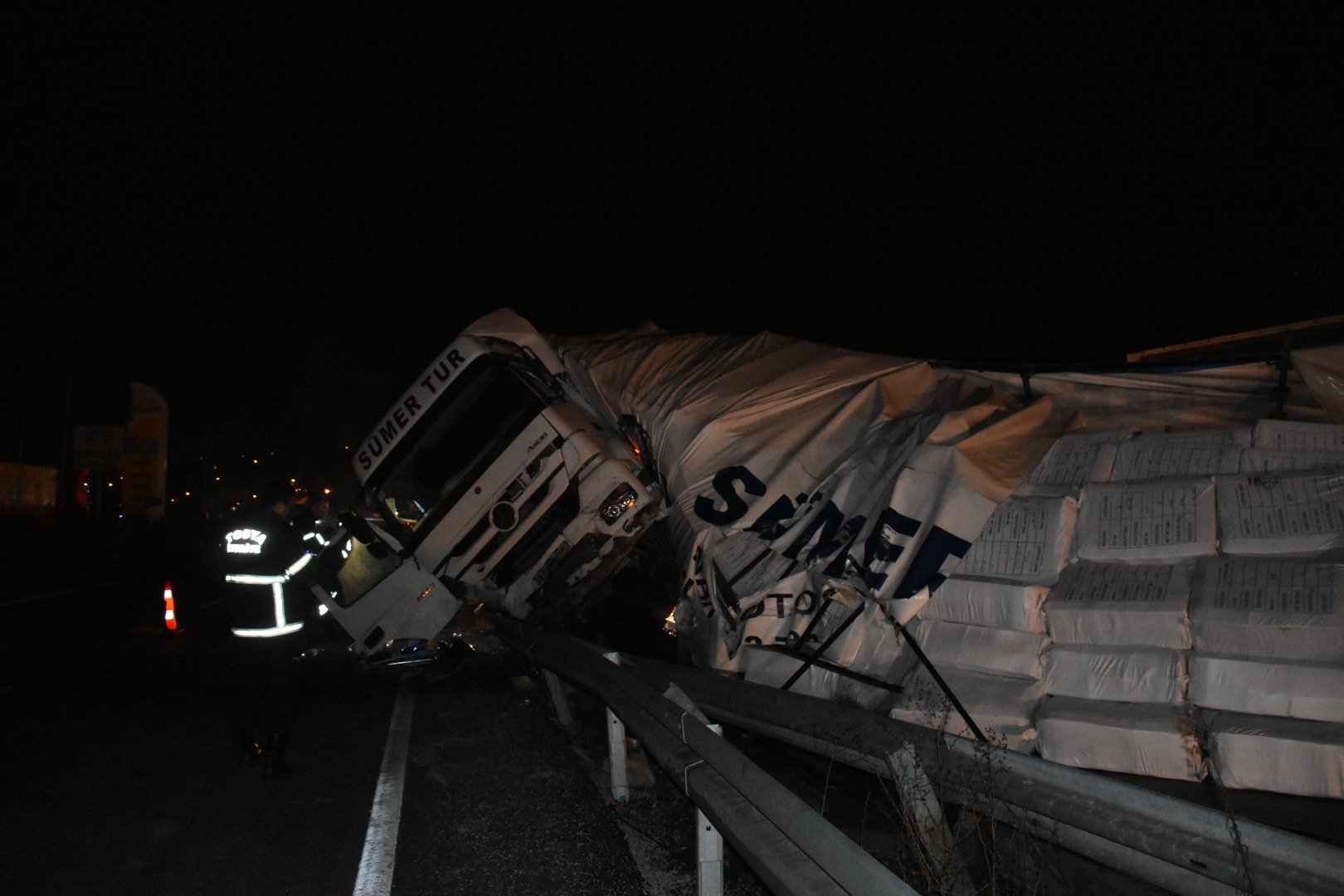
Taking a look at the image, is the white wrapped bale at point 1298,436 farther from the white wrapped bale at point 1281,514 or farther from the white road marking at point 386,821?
the white road marking at point 386,821

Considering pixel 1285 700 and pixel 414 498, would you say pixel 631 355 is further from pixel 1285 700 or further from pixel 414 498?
pixel 1285 700

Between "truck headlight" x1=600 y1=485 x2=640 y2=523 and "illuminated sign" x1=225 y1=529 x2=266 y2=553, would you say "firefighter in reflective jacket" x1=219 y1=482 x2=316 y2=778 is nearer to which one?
"illuminated sign" x1=225 y1=529 x2=266 y2=553

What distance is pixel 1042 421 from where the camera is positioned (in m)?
5.14

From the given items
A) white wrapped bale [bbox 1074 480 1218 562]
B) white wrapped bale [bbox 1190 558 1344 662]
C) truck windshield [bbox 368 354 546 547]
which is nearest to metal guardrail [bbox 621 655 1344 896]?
white wrapped bale [bbox 1190 558 1344 662]

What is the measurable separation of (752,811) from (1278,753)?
202 cm

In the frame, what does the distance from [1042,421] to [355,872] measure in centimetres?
415

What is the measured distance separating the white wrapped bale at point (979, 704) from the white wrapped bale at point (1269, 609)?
0.74m

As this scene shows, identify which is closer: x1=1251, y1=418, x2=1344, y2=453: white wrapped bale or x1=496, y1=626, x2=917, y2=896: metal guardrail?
x1=496, y1=626, x2=917, y2=896: metal guardrail

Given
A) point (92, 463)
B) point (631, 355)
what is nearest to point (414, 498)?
point (631, 355)

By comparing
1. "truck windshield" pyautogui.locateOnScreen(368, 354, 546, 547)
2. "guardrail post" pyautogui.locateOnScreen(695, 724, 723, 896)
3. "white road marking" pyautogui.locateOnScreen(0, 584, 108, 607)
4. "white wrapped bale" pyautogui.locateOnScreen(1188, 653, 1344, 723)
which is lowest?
"guardrail post" pyautogui.locateOnScreen(695, 724, 723, 896)

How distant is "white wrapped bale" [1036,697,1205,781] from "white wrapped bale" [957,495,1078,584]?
0.64 metres

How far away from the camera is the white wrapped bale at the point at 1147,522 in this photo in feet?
12.8

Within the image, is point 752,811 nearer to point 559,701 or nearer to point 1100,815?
point 1100,815

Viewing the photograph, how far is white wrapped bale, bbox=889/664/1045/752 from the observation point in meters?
3.91
